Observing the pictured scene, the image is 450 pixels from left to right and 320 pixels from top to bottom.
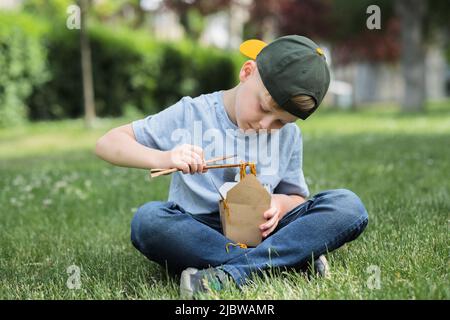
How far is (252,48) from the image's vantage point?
249 cm

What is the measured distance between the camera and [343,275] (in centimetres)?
228

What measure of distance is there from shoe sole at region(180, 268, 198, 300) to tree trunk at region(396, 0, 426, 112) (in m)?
14.1

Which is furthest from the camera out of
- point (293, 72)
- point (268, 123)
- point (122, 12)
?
point (122, 12)

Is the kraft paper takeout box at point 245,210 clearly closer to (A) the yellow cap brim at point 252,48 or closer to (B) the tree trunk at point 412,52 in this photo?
(A) the yellow cap brim at point 252,48

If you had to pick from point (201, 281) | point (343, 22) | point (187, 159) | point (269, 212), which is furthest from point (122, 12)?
point (201, 281)

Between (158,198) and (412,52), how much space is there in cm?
1265

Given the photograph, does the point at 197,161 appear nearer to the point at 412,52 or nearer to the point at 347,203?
the point at 347,203

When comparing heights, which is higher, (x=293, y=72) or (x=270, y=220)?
(x=293, y=72)

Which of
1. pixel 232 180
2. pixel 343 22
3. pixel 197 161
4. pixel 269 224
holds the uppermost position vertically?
pixel 343 22

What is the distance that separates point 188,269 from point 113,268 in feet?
1.57

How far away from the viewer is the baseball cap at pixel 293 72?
227cm

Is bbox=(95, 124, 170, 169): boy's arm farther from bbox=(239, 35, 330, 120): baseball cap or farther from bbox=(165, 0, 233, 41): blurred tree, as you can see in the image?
bbox=(165, 0, 233, 41): blurred tree

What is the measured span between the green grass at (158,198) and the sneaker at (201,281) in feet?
0.22

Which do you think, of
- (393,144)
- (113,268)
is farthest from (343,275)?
(393,144)
